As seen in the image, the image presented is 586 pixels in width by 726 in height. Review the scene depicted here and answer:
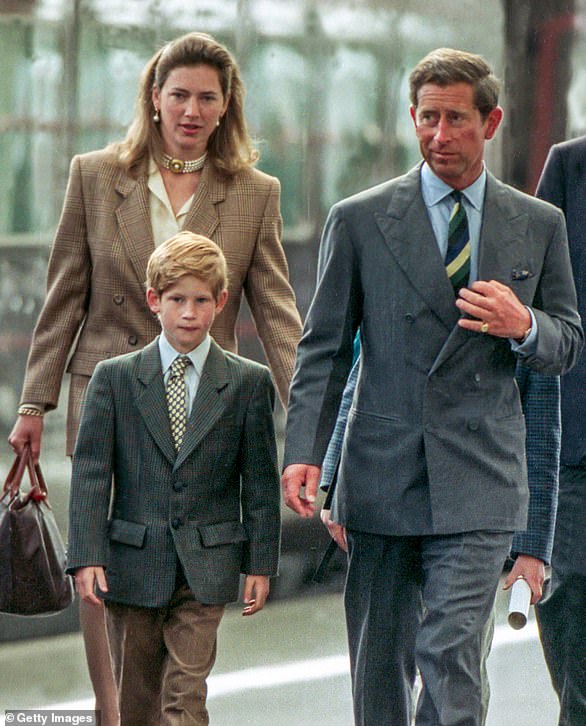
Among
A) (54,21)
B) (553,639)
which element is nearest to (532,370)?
(553,639)

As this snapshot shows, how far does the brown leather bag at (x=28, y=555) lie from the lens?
400 centimetres

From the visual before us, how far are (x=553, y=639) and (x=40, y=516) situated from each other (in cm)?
125

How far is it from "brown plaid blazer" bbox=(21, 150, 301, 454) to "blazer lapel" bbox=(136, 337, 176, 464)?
37cm

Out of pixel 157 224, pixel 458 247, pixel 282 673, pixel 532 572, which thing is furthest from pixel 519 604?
pixel 282 673

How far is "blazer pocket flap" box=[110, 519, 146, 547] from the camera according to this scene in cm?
354

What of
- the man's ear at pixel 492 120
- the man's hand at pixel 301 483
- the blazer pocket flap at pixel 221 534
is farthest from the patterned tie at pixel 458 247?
the blazer pocket flap at pixel 221 534

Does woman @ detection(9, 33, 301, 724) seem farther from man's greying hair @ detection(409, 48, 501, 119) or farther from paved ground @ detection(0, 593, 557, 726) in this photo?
paved ground @ detection(0, 593, 557, 726)

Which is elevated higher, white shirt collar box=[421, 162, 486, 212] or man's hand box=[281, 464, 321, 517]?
white shirt collar box=[421, 162, 486, 212]

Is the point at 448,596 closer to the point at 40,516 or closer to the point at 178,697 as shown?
the point at 178,697

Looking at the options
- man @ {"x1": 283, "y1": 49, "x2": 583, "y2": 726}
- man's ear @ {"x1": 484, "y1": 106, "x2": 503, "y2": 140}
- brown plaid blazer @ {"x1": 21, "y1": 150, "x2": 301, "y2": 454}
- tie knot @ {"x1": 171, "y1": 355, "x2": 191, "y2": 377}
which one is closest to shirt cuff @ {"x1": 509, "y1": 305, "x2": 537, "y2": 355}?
man @ {"x1": 283, "y1": 49, "x2": 583, "y2": 726}

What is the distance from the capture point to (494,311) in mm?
3266

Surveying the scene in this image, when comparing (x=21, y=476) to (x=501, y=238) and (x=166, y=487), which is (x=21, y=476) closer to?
(x=166, y=487)

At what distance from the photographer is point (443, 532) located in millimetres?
3350

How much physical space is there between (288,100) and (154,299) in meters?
2.08
